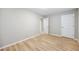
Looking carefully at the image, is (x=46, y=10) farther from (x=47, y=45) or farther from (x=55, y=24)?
(x=47, y=45)

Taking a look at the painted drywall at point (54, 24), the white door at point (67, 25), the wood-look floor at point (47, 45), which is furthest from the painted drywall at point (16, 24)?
the white door at point (67, 25)

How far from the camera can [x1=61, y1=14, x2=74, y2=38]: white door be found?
1.75 metres

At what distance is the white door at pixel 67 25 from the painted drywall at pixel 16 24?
0.47 metres

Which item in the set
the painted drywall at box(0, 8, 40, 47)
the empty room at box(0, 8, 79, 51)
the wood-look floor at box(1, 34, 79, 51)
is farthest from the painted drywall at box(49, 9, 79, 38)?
the painted drywall at box(0, 8, 40, 47)

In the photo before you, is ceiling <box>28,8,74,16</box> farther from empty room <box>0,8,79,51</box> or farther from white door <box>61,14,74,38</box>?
white door <box>61,14,74,38</box>

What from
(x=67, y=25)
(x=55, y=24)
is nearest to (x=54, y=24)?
(x=55, y=24)

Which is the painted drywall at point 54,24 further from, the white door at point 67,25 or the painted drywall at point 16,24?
the painted drywall at point 16,24

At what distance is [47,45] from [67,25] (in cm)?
53

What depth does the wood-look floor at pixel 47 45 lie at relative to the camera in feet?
5.70

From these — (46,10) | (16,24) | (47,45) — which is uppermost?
(46,10)

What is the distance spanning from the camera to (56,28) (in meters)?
1.82

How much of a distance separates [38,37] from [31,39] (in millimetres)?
137

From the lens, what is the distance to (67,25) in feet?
5.85
